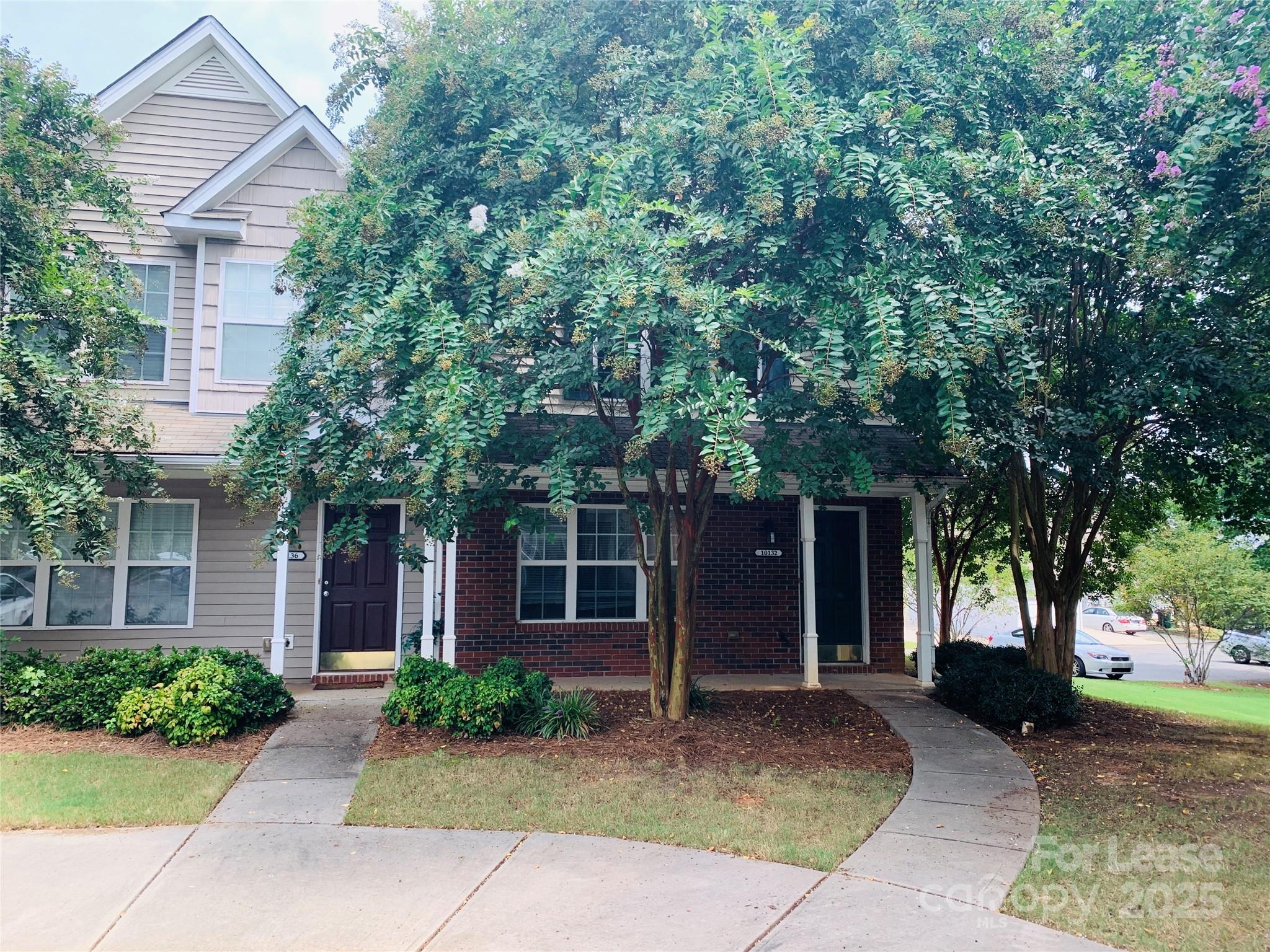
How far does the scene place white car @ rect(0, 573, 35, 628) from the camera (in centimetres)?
970

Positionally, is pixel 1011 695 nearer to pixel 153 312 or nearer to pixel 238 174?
pixel 238 174

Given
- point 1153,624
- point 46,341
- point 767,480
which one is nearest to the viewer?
point 767,480

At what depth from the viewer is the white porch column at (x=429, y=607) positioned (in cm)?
939

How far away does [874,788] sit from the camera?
657 centimetres

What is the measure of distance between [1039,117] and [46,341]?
355 inches

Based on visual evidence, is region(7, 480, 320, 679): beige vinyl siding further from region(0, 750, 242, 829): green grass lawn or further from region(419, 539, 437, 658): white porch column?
region(0, 750, 242, 829): green grass lawn

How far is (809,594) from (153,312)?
8665 millimetres

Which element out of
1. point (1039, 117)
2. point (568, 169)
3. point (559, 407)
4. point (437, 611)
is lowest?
point (437, 611)

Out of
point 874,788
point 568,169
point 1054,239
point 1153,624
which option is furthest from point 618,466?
point 1153,624

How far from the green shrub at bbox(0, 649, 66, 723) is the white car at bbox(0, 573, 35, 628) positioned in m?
1.85

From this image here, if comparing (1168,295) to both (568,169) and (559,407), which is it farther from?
(559,407)

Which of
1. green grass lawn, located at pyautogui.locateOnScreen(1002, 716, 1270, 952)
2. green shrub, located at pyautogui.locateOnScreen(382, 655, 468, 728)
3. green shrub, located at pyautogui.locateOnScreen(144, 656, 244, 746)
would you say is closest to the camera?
green grass lawn, located at pyautogui.locateOnScreen(1002, 716, 1270, 952)

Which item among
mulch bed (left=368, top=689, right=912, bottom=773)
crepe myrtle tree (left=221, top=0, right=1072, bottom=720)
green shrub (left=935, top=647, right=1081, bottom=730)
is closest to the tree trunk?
crepe myrtle tree (left=221, top=0, right=1072, bottom=720)

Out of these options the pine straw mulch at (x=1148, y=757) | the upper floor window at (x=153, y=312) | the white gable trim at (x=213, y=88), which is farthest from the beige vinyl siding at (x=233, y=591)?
the pine straw mulch at (x=1148, y=757)
